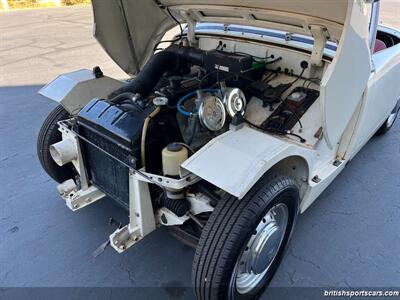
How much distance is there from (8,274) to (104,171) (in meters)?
0.92

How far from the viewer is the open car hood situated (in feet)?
6.63

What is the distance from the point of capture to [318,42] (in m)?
2.26

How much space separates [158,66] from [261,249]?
1.54m

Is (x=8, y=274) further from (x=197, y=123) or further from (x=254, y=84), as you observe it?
(x=254, y=84)

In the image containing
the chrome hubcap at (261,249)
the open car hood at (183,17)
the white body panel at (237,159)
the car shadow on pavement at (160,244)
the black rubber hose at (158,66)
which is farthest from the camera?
the black rubber hose at (158,66)

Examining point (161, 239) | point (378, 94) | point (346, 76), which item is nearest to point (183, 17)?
point (346, 76)

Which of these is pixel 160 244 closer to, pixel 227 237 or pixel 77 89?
pixel 227 237

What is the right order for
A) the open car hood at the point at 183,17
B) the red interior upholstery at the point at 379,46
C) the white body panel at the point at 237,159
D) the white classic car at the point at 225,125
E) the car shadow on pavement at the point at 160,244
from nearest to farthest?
the white body panel at the point at 237,159 < the white classic car at the point at 225,125 < the open car hood at the point at 183,17 < the car shadow on pavement at the point at 160,244 < the red interior upholstery at the point at 379,46

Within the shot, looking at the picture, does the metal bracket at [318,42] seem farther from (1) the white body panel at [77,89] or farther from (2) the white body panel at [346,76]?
(1) the white body panel at [77,89]

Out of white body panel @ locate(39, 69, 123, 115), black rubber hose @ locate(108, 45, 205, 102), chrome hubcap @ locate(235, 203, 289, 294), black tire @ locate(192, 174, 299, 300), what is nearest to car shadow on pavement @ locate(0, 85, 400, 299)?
chrome hubcap @ locate(235, 203, 289, 294)

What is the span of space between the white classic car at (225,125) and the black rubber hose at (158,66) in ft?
0.03

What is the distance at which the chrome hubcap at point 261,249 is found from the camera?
1.83 metres

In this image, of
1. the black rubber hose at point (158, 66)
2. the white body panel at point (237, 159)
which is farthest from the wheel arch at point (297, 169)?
the black rubber hose at point (158, 66)

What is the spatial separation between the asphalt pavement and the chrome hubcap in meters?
0.19
